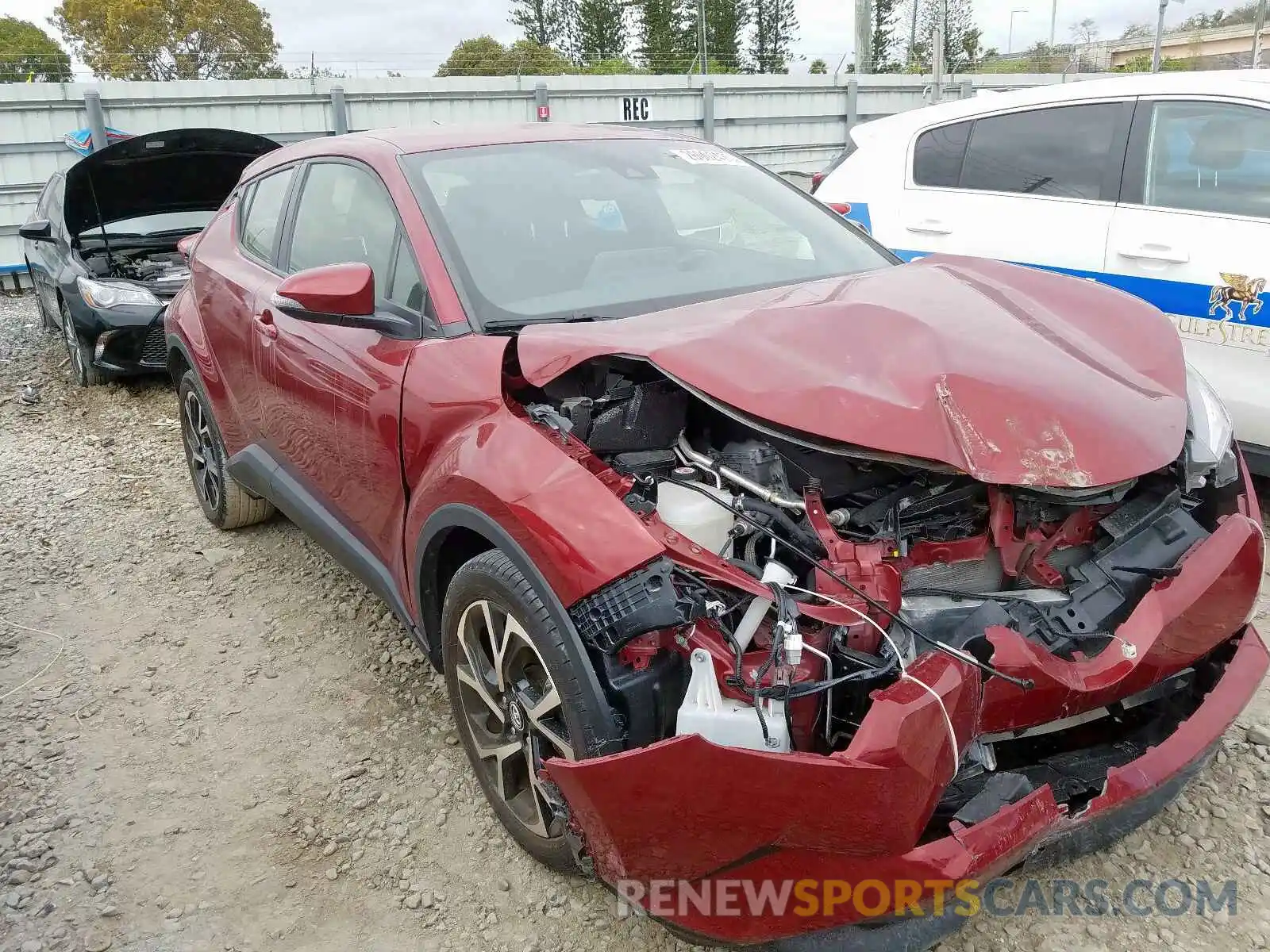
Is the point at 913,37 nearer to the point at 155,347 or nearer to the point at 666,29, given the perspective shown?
the point at 666,29

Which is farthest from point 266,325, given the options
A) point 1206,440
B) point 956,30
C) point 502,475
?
point 956,30

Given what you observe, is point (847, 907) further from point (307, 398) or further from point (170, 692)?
point (170, 692)

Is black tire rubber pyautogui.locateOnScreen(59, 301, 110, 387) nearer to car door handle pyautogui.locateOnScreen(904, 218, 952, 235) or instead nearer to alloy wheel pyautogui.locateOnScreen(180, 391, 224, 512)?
alloy wheel pyautogui.locateOnScreen(180, 391, 224, 512)

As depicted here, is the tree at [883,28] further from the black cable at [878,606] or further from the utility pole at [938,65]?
the black cable at [878,606]

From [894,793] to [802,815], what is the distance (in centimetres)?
15

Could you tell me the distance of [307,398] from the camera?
2932mm

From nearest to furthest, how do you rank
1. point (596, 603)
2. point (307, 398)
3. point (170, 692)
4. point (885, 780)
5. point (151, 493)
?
1. point (885, 780)
2. point (596, 603)
3. point (307, 398)
4. point (170, 692)
5. point (151, 493)

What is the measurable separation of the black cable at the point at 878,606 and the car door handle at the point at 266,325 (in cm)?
178

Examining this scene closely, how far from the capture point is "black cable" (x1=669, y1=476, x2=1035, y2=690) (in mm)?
1657

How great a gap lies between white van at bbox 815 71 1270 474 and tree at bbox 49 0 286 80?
132ft

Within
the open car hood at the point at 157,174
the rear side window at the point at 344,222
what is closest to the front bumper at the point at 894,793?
the rear side window at the point at 344,222

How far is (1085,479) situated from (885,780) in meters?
0.75

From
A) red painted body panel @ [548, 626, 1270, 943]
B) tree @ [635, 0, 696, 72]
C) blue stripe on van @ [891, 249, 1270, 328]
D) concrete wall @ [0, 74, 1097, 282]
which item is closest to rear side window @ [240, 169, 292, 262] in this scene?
blue stripe on van @ [891, 249, 1270, 328]

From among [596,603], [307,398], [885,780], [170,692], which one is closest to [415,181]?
[307,398]
